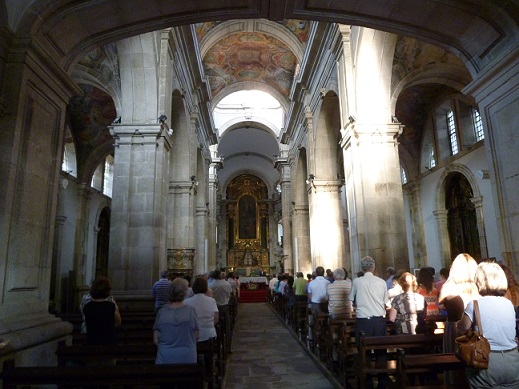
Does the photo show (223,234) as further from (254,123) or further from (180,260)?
(180,260)

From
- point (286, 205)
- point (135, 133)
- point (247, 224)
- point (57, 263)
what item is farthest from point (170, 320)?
point (247, 224)

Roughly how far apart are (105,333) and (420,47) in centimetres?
1066

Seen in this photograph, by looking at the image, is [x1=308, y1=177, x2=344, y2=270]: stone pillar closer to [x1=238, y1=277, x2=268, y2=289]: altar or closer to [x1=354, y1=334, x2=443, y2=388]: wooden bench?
[x1=354, y1=334, x2=443, y2=388]: wooden bench

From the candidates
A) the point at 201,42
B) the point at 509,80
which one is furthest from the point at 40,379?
the point at 201,42

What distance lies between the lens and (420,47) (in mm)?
11062

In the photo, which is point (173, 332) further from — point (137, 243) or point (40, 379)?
point (137, 243)

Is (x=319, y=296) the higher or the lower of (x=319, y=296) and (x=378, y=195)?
the lower

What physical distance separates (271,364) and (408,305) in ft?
10.2

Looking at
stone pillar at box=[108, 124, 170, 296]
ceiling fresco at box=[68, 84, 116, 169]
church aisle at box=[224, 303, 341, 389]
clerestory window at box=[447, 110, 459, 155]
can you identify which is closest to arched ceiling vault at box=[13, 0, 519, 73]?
stone pillar at box=[108, 124, 170, 296]

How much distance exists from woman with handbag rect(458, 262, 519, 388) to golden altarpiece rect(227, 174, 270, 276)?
32163 mm

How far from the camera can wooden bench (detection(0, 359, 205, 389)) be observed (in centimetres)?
267

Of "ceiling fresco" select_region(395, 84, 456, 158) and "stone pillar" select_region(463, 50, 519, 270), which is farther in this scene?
"ceiling fresco" select_region(395, 84, 456, 158)

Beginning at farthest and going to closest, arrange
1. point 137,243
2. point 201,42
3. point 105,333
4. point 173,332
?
point 201,42
point 137,243
point 105,333
point 173,332

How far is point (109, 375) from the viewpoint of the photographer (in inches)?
106
